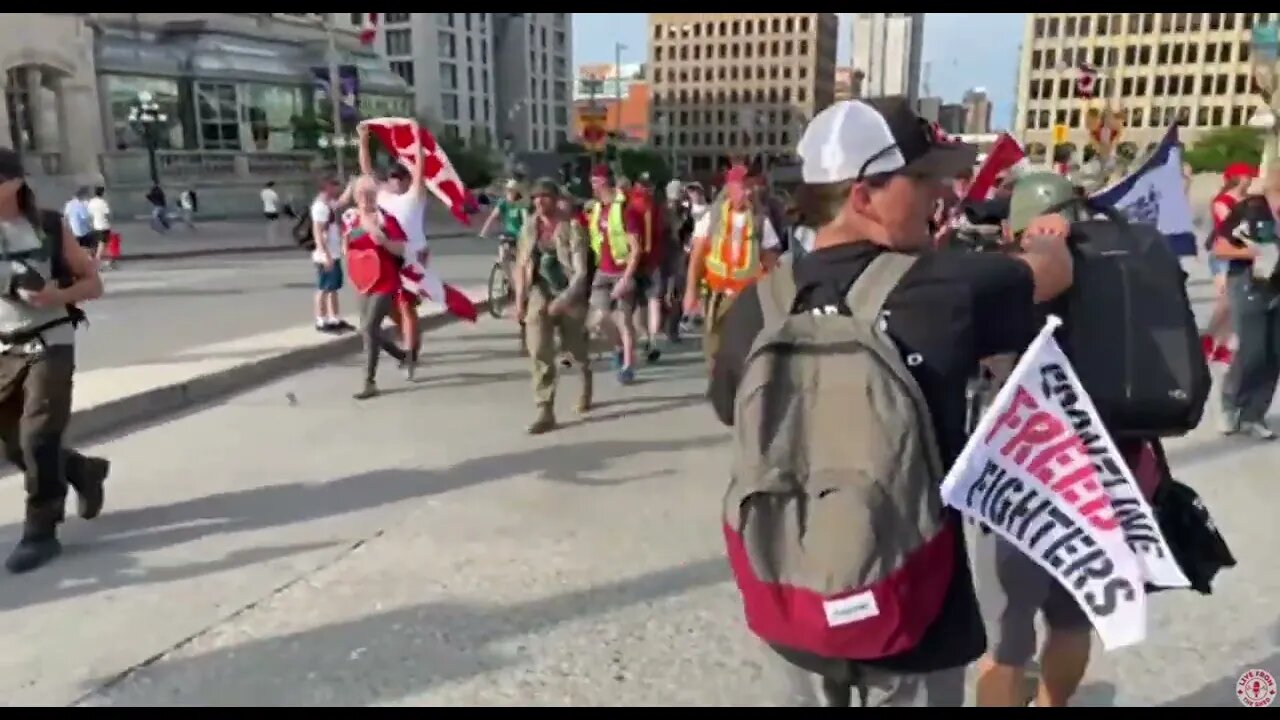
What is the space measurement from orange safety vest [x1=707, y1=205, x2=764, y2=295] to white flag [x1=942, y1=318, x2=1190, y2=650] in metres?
5.66

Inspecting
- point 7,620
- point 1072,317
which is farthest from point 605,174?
point 1072,317

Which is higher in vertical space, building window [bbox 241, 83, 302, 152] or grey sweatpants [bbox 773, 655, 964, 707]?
building window [bbox 241, 83, 302, 152]

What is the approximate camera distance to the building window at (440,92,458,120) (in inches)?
3794

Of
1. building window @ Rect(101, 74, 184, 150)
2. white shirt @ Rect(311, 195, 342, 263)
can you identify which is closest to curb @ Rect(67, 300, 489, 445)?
white shirt @ Rect(311, 195, 342, 263)

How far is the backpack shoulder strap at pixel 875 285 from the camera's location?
172 centimetres

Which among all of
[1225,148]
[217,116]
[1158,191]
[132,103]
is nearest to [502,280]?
[1158,191]

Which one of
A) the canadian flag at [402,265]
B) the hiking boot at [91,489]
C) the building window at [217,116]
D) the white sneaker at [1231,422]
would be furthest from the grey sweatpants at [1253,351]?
the building window at [217,116]

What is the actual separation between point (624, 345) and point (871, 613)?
668 cm

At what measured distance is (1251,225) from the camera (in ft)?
19.9

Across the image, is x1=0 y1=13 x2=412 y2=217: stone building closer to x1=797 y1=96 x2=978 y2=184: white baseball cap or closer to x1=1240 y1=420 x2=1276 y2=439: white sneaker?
x1=1240 y1=420 x2=1276 y2=439: white sneaker

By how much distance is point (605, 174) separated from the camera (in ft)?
30.3

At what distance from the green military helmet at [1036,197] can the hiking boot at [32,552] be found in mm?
4277

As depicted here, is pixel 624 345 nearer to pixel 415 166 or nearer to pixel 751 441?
pixel 415 166

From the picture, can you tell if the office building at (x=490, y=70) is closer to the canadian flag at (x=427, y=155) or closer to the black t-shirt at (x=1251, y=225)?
the canadian flag at (x=427, y=155)
